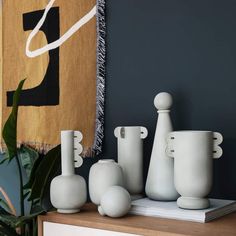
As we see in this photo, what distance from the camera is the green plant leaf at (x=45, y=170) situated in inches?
66.3

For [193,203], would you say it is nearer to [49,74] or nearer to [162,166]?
[162,166]

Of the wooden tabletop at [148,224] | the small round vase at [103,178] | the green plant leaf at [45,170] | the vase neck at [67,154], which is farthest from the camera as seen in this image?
the green plant leaf at [45,170]

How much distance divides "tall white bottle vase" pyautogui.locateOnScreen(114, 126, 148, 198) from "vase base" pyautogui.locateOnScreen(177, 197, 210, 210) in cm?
24

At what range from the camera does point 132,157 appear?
1.57 metres

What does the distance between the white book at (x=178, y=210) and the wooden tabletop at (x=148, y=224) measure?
0.02 meters

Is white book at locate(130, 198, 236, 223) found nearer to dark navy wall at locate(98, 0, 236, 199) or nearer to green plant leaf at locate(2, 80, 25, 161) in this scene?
dark navy wall at locate(98, 0, 236, 199)

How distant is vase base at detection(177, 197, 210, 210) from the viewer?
1.34 m

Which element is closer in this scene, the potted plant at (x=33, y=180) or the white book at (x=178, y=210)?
the white book at (x=178, y=210)

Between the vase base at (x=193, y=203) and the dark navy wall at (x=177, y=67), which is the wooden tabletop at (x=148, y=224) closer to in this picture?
the vase base at (x=193, y=203)

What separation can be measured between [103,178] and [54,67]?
678mm

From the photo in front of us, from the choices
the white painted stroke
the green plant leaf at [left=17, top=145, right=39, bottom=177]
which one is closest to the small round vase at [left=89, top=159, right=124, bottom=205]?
the green plant leaf at [left=17, top=145, right=39, bottom=177]

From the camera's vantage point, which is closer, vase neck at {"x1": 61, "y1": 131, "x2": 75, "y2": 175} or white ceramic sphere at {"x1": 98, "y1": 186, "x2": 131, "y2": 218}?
white ceramic sphere at {"x1": 98, "y1": 186, "x2": 131, "y2": 218}

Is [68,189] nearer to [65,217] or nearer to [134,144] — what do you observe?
[65,217]

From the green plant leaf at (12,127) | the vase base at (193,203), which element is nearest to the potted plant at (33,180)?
the green plant leaf at (12,127)
